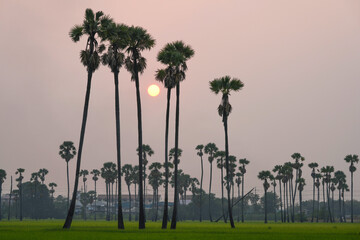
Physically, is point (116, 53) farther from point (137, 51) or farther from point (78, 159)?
point (78, 159)

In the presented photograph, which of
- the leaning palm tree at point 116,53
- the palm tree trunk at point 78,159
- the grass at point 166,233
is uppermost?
the leaning palm tree at point 116,53

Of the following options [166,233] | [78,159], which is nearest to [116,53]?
[78,159]

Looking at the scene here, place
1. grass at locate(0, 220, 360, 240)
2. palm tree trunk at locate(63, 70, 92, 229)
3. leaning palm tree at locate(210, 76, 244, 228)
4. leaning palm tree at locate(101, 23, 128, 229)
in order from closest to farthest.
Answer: grass at locate(0, 220, 360, 240)
palm tree trunk at locate(63, 70, 92, 229)
leaning palm tree at locate(101, 23, 128, 229)
leaning palm tree at locate(210, 76, 244, 228)

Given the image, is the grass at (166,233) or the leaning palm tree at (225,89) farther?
the leaning palm tree at (225,89)

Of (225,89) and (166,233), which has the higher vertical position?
(225,89)

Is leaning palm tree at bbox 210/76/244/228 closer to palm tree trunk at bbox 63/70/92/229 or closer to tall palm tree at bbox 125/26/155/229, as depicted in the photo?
tall palm tree at bbox 125/26/155/229

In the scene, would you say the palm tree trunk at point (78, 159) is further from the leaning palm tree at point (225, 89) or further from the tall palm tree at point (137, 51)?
the leaning palm tree at point (225, 89)

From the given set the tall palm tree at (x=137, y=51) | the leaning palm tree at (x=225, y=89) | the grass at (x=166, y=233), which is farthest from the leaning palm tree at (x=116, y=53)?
the leaning palm tree at (x=225, y=89)

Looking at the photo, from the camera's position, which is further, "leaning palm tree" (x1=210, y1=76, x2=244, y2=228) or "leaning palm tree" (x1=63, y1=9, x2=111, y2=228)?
"leaning palm tree" (x1=210, y1=76, x2=244, y2=228)

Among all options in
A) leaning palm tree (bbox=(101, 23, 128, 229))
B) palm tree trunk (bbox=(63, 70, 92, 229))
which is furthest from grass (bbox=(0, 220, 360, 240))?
leaning palm tree (bbox=(101, 23, 128, 229))

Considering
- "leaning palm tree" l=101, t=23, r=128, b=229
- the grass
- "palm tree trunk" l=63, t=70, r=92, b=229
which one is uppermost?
"leaning palm tree" l=101, t=23, r=128, b=229

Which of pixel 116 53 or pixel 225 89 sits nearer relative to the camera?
pixel 116 53

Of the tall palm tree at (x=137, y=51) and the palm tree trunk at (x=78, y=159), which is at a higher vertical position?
the tall palm tree at (x=137, y=51)

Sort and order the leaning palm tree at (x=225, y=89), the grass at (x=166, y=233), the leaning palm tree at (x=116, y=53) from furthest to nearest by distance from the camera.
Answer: the leaning palm tree at (x=225, y=89)
the leaning palm tree at (x=116, y=53)
the grass at (x=166, y=233)
